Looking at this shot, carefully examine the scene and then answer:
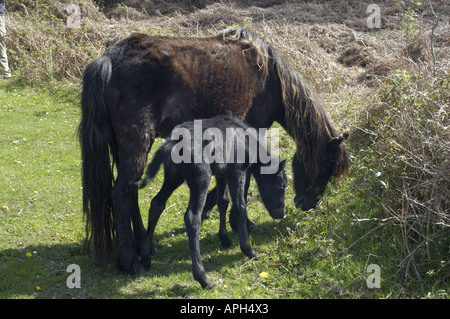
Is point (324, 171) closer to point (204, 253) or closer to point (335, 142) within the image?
point (335, 142)

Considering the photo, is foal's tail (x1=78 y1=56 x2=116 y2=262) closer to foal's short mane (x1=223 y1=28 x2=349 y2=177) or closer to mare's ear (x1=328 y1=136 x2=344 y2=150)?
foal's short mane (x1=223 y1=28 x2=349 y2=177)

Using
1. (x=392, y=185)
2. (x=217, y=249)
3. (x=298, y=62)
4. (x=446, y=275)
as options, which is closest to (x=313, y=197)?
(x=392, y=185)

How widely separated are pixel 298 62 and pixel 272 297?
6.08 metres

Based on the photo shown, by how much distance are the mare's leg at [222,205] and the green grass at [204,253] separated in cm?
12

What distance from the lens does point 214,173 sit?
4.98 meters

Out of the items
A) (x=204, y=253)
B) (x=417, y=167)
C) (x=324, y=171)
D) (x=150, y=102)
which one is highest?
(x=150, y=102)

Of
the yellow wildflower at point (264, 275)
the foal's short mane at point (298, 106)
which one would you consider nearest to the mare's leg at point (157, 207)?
the yellow wildflower at point (264, 275)

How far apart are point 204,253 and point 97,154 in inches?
64.8

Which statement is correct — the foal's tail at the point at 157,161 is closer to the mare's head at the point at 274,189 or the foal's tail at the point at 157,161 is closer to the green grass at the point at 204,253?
the green grass at the point at 204,253

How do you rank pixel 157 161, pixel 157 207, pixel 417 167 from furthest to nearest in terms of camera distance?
pixel 157 207 → pixel 417 167 → pixel 157 161

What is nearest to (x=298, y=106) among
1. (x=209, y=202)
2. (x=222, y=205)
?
(x=222, y=205)

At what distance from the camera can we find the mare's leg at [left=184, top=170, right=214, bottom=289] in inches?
176

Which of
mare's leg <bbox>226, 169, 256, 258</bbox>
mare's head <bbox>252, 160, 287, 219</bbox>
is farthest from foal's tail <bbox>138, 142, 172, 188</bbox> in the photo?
mare's head <bbox>252, 160, 287, 219</bbox>

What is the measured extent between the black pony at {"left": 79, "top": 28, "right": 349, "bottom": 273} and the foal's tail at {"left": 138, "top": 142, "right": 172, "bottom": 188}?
0.22m
